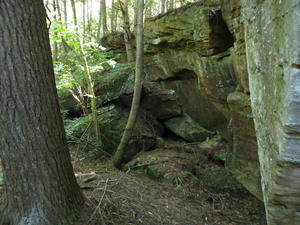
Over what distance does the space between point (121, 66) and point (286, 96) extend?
6.49 meters

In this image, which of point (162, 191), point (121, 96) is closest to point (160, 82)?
point (121, 96)

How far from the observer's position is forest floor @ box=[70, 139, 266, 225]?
3527mm

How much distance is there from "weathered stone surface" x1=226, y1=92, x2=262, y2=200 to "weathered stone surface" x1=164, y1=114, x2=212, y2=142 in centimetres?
245

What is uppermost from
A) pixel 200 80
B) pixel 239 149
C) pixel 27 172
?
pixel 200 80

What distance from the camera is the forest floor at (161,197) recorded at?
11.6ft

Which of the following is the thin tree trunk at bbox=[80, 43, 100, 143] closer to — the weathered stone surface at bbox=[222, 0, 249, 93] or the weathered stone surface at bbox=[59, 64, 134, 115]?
the weathered stone surface at bbox=[59, 64, 134, 115]

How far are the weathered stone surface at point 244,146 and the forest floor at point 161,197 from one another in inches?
21.8

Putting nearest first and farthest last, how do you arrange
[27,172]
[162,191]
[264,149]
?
[27,172], [264,149], [162,191]

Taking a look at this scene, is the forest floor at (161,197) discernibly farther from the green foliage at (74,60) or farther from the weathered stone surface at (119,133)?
the green foliage at (74,60)

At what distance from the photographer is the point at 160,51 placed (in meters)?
10.1

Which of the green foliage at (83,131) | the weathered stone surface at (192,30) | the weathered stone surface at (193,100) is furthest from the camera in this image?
the weathered stone surface at (193,100)

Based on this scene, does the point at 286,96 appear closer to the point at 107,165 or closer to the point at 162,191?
the point at 162,191

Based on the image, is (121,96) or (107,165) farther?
(121,96)

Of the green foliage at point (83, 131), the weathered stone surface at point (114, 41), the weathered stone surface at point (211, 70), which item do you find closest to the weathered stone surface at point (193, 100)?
the weathered stone surface at point (211, 70)
